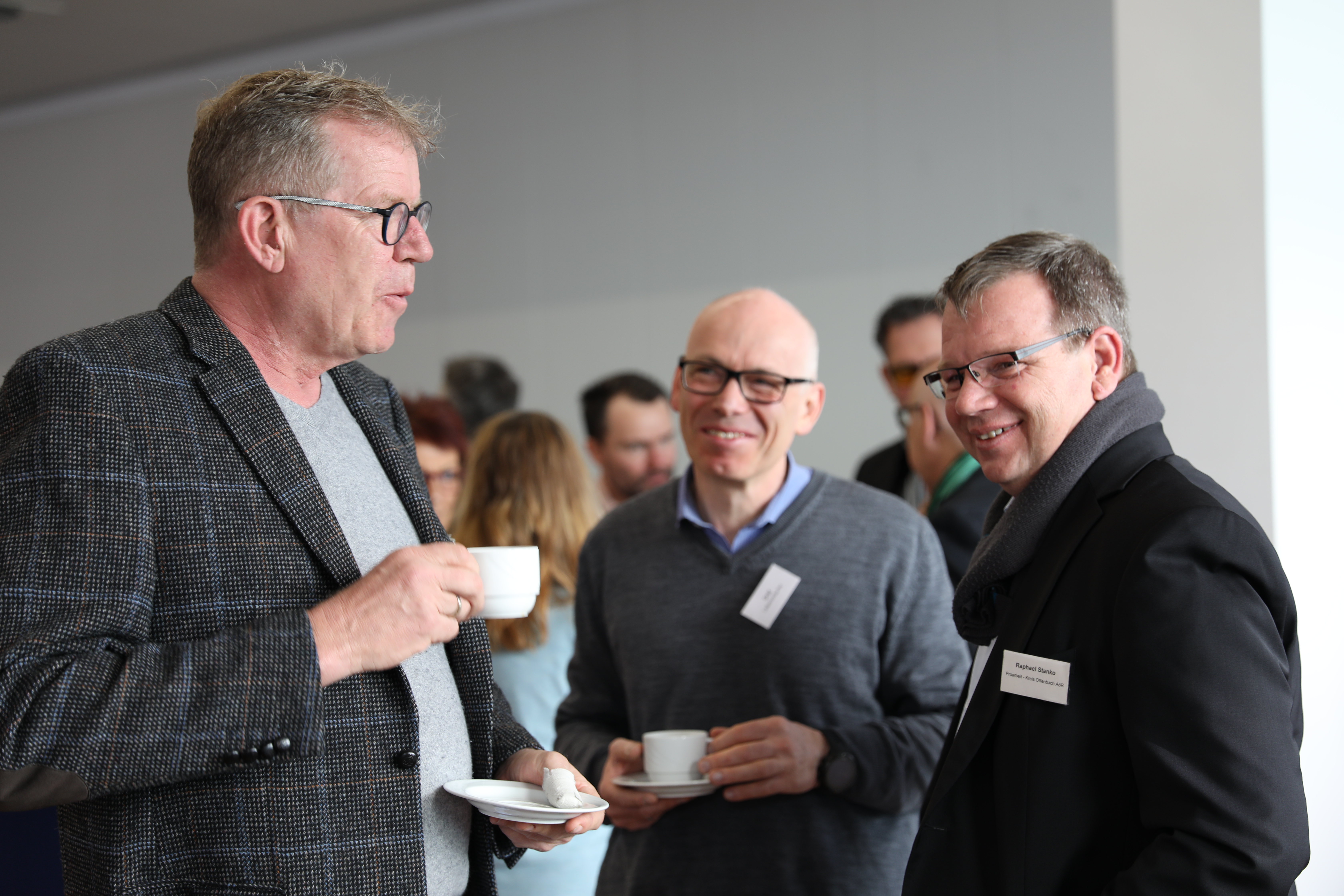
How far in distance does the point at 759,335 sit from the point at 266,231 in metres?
1.04

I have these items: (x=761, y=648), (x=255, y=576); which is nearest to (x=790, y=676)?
(x=761, y=648)

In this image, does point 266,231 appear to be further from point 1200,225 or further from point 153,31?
point 153,31

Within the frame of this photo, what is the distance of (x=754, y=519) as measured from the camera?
2.14 meters

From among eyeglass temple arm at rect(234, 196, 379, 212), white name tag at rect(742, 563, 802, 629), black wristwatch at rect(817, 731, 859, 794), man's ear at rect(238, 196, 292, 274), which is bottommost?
black wristwatch at rect(817, 731, 859, 794)

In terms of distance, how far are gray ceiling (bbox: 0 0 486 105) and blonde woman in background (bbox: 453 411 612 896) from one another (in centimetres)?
491

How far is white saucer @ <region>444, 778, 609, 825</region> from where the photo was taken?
4.10ft

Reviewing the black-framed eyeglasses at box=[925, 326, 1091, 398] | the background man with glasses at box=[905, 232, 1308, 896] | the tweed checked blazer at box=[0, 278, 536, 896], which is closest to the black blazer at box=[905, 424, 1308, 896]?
the background man with glasses at box=[905, 232, 1308, 896]

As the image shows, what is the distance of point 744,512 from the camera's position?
2137 millimetres

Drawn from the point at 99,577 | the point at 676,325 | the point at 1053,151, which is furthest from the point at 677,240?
the point at 99,577

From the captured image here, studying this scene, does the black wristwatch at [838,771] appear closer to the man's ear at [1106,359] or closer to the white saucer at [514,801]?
the white saucer at [514,801]

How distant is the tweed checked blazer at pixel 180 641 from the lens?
1073 mm

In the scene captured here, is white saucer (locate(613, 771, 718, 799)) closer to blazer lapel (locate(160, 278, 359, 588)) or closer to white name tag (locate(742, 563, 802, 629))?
white name tag (locate(742, 563, 802, 629))

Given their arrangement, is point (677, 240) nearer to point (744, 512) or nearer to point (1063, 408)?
point (744, 512)

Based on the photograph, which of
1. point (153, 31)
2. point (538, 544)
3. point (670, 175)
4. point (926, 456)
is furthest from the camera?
point (153, 31)
